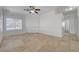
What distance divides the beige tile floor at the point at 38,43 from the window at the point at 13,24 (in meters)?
0.13

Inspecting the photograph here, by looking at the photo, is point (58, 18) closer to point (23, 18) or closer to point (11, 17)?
point (23, 18)

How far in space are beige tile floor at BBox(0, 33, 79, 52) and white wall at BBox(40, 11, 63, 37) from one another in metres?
0.08

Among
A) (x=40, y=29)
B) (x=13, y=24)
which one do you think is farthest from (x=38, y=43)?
(x=13, y=24)

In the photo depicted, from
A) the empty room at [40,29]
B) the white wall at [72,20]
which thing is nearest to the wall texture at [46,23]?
the empty room at [40,29]

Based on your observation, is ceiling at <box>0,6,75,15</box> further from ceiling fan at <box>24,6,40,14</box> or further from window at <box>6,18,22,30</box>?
window at <box>6,18,22,30</box>

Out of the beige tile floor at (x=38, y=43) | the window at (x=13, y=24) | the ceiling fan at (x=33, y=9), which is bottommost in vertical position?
the beige tile floor at (x=38, y=43)

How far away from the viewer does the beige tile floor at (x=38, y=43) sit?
1.58 meters

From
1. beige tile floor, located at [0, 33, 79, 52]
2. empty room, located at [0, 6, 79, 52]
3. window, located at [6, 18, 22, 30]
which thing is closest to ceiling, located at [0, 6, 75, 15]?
empty room, located at [0, 6, 79, 52]

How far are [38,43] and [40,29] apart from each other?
23 centimetres

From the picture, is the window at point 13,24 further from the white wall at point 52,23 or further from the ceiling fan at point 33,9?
the white wall at point 52,23

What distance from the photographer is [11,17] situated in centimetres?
158

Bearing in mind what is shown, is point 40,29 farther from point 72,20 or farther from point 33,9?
point 72,20
